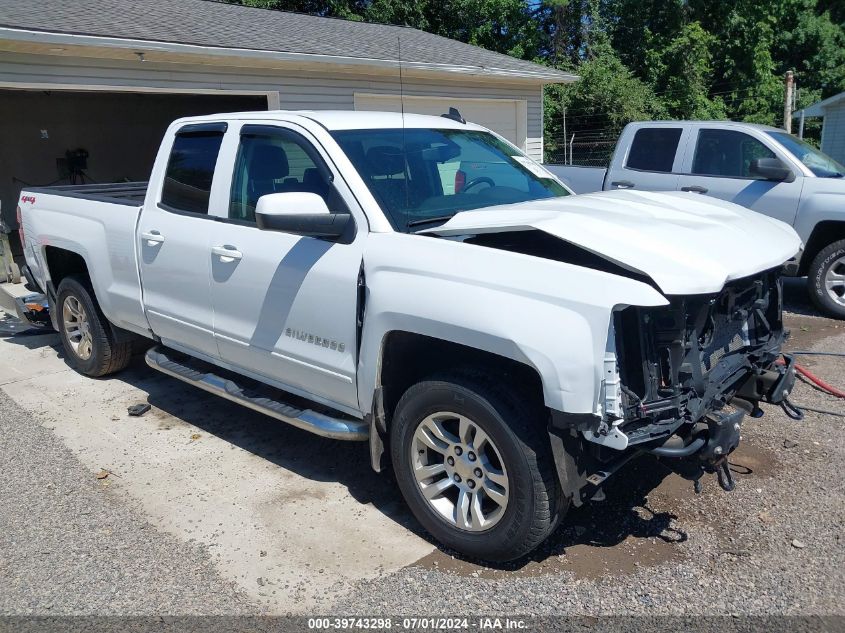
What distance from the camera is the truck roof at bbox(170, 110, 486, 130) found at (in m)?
4.19

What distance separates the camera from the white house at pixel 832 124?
2384cm

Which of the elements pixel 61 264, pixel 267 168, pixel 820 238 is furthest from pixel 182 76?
pixel 820 238

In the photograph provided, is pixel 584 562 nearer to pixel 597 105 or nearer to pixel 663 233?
pixel 663 233

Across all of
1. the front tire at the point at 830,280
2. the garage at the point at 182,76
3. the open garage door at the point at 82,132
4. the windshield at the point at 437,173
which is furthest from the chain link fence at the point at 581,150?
the windshield at the point at 437,173

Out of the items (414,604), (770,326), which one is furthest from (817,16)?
(414,604)

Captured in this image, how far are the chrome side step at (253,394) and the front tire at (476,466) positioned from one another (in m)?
0.37

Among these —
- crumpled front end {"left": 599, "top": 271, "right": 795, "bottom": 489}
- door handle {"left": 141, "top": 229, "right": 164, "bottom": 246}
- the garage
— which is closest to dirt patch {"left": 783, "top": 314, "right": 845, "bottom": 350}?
crumpled front end {"left": 599, "top": 271, "right": 795, "bottom": 489}

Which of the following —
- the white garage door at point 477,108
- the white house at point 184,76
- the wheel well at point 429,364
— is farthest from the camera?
the white garage door at point 477,108

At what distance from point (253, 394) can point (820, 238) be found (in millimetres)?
6490

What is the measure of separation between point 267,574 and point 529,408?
1486mm

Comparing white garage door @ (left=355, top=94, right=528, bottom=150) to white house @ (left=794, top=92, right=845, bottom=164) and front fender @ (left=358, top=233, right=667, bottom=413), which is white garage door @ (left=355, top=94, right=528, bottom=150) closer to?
front fender @ (left=358, top=233, right=667, bottom=413)

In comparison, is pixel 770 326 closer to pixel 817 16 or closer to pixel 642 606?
pixel 642 606

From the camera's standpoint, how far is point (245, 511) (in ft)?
13.2

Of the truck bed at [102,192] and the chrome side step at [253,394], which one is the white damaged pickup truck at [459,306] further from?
the truck bed at [102,192]
